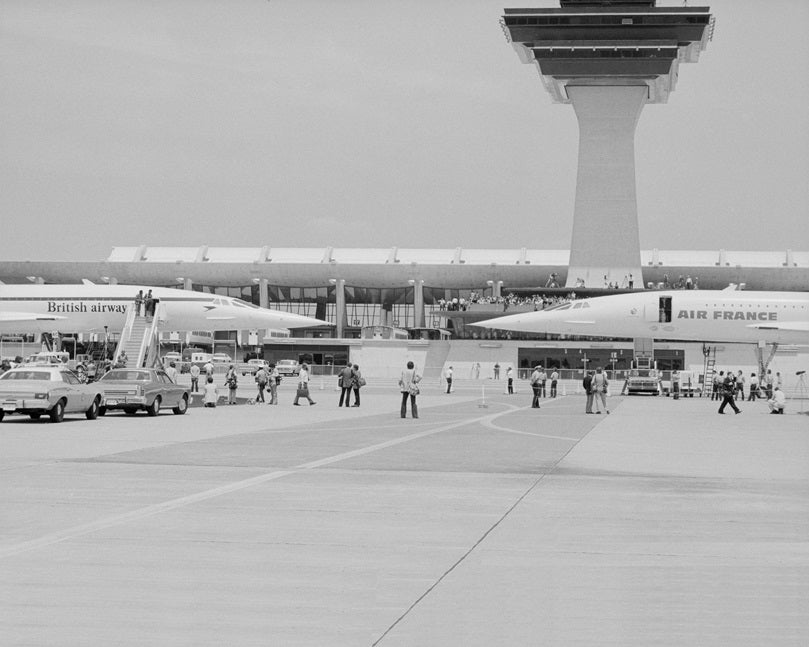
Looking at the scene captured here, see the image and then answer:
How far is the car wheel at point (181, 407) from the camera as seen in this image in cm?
3280

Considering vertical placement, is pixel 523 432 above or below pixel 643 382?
below

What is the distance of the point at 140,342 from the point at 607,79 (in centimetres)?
5523

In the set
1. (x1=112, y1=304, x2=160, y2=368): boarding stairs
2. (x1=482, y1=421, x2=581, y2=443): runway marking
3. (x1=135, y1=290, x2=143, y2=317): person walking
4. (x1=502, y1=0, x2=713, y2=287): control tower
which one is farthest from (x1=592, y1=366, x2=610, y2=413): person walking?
(x1=502, y1=0, x2=713, y2=287): control tower

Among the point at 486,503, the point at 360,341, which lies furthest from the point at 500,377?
the point at 486,503

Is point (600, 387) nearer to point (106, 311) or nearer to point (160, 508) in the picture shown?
point (160, 508)

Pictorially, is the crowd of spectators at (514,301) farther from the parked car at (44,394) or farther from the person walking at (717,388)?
the parked car at (44,394)

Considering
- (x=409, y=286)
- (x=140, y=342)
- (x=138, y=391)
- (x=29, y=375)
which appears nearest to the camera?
(x=29, y=375)

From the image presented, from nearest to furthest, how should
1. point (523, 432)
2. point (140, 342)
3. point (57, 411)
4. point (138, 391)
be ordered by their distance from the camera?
1. point (523, 432)
2. point (57, 411)
3. point (138, 391)
4. point (140, 342)

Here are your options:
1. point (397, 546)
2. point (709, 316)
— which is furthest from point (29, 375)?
point (709, 316)

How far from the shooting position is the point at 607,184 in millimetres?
94125

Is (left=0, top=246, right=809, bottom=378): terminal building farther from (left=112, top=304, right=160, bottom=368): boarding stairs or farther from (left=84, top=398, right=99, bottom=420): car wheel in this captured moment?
(left=84, top=398, right=99, bottom=420): car wheel

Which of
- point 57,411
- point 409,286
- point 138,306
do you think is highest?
point 409,286

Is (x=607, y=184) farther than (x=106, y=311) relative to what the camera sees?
Yes

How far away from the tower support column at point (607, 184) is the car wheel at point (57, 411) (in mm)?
72892
